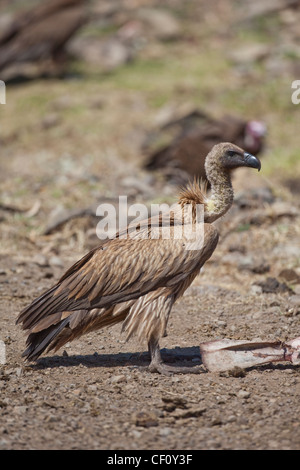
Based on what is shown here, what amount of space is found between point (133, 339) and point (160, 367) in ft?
2.71

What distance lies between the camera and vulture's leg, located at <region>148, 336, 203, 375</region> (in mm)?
5332

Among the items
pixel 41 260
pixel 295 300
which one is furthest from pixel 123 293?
pixel 41 260

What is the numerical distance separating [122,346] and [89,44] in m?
12.2

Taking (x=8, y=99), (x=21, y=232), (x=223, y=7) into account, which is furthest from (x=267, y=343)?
(x=223, y=7)

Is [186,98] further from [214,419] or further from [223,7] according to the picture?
[214,419]

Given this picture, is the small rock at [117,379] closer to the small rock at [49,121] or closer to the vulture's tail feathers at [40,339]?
the vulture's tail feathers at [40,339]

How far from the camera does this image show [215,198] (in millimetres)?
5602

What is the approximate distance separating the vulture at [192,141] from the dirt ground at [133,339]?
0.29 meters

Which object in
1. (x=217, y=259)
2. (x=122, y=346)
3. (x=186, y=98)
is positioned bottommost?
(x=122, y=346)

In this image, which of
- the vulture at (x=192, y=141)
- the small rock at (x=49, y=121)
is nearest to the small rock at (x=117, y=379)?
the vulture at (x=192, y=141)

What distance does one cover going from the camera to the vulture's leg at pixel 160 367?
210 inches

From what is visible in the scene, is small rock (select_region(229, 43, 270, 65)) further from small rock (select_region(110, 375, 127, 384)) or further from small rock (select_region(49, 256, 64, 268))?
small rock (select_region(110, 375, 127, 384))

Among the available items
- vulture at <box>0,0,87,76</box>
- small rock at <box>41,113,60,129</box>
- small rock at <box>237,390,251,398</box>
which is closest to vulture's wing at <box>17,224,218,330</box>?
small rock at <box>237,390,251,398</box>
